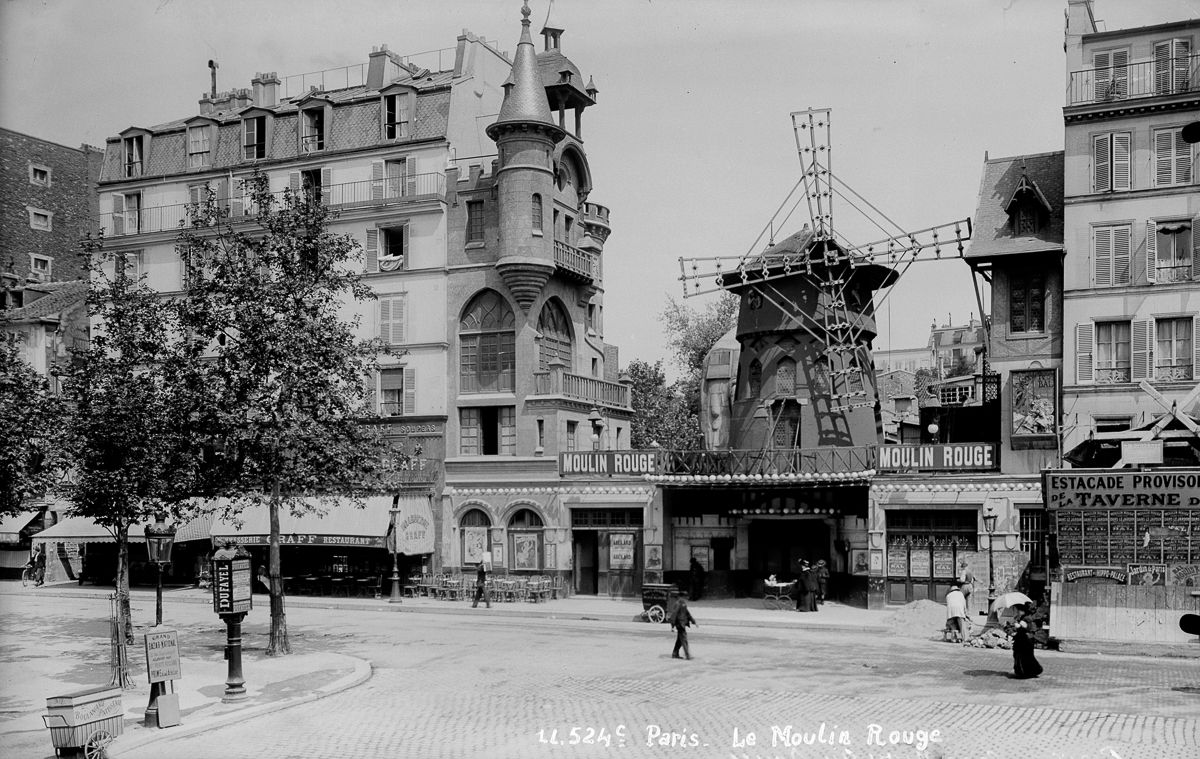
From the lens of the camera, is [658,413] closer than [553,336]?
No

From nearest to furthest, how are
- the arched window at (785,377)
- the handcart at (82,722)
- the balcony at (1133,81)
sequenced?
1. the handcart at (82,722)
2. the balcony at (1133,81)
3. the arched window at (785,377)

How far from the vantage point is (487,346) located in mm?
46062

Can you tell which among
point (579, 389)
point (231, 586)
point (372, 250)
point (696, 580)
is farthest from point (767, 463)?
point (231, 586)

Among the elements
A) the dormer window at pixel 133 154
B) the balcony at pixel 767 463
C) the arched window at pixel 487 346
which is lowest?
the balcony at pixel 767 463

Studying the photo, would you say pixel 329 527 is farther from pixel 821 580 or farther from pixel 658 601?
pixel 821 580

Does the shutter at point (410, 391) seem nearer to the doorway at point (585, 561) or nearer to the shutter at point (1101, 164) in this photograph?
the doorway at point (585, 561)

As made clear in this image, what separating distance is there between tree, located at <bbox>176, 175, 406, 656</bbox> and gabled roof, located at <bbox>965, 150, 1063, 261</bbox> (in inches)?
891

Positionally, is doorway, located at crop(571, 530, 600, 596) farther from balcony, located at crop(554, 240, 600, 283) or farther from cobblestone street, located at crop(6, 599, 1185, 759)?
cobblestone street, located at crop(6, 599, 1185, 759)

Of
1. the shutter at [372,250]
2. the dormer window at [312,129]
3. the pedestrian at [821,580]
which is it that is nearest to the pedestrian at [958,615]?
the pedestrian at [821,580]

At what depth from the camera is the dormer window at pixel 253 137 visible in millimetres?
51000

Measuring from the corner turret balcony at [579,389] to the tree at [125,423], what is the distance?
1892 cm

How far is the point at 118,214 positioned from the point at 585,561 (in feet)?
89.4

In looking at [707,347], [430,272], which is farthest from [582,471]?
[707,347]

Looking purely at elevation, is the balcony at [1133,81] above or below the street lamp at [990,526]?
above
